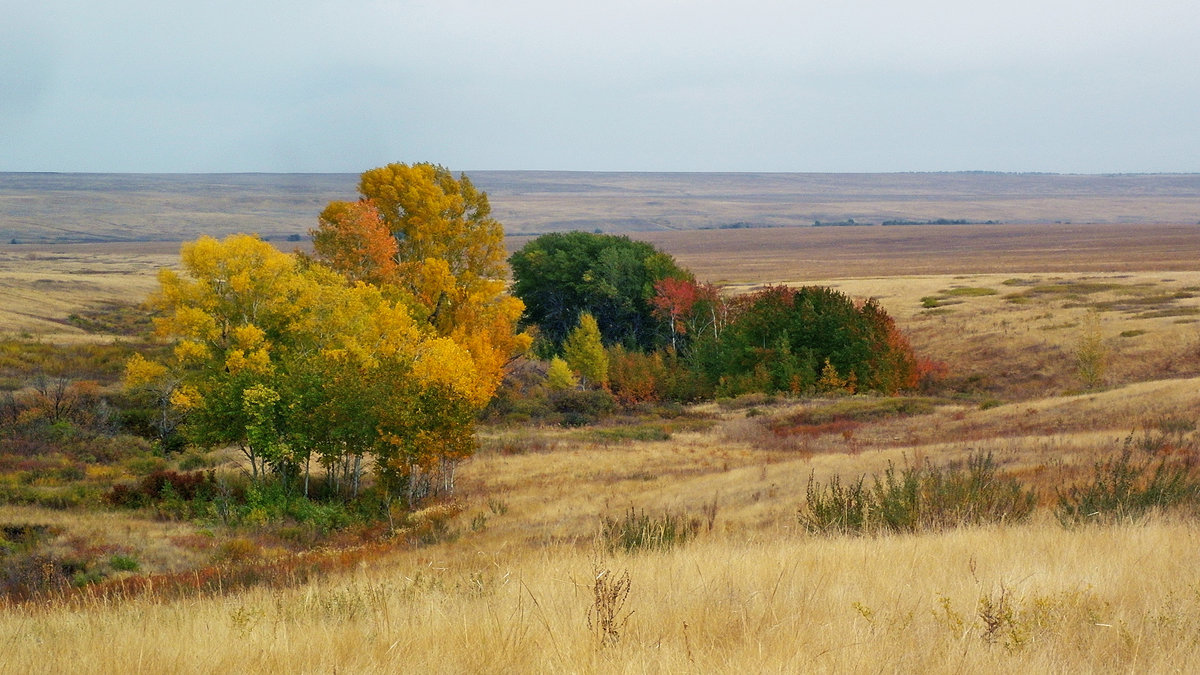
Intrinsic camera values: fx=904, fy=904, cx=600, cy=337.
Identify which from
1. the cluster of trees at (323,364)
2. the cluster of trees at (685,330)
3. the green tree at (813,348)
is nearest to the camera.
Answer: the cluster of trees at (323,364)

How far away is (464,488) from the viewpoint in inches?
1187

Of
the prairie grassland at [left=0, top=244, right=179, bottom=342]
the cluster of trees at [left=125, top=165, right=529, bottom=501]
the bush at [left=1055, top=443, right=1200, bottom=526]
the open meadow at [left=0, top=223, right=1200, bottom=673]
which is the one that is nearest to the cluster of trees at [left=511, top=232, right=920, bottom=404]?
the cluster of trees at [left=125, top=165, right=529, bottom=501]

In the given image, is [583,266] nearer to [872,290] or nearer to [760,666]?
[872,290]

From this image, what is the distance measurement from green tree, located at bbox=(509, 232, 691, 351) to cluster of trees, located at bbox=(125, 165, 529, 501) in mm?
28648

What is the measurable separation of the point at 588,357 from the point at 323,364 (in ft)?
102

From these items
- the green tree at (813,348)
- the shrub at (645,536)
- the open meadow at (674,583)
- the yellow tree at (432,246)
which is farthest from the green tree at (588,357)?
the shrub at (645,536)

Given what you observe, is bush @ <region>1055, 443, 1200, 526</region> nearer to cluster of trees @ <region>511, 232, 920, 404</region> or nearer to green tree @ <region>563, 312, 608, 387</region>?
cluster of trees @ <region>511, 232, 920, 404</region>

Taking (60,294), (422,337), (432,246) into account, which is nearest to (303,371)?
(422,337)

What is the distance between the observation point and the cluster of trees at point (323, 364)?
1143 inches

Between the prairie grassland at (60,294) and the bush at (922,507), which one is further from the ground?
the bush at (922,507)

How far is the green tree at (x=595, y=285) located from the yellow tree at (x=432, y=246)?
23373 mm

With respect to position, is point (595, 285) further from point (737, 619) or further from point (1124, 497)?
point (737, 619)

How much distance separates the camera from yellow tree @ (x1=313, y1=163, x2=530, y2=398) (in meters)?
44.3

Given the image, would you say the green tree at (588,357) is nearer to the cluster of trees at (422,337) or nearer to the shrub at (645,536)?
the cluster of trees at (422,337)
